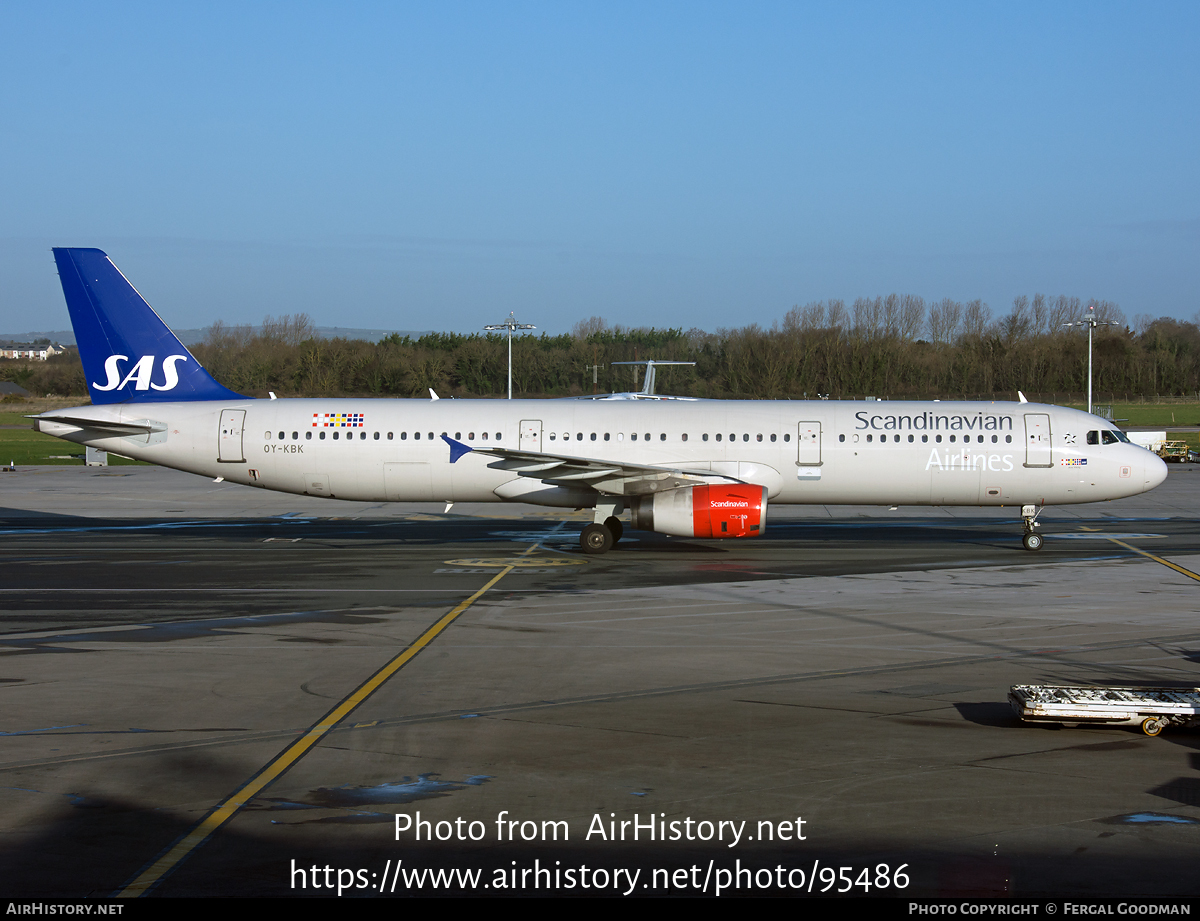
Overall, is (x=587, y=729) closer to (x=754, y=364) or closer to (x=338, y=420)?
(x=338, y=420)

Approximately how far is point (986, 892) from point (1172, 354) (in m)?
144

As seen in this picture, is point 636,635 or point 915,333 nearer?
point 636,635

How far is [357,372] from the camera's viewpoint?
10781 cm

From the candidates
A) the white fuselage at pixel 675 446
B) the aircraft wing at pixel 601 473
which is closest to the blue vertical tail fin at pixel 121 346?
the white fuselage at pixel 675 446

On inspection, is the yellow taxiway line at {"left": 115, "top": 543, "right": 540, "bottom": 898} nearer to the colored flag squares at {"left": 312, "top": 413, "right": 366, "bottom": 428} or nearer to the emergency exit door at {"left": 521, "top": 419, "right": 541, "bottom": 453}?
the emergency exit door at {"left": 521, "top": 419, "right": 541, "bottom": 453}

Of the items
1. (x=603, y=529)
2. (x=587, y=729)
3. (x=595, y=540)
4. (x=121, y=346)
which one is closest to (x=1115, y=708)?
(x=587, y=729)

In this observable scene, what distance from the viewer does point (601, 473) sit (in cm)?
A: 2577

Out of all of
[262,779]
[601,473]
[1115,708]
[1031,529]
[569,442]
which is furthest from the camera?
[569,442]

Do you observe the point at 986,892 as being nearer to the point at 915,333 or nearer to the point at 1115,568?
the point at 1115,568

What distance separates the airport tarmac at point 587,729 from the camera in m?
7.61

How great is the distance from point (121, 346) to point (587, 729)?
22066mm

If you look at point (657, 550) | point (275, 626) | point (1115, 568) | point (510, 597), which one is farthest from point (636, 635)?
point (1115, 568)

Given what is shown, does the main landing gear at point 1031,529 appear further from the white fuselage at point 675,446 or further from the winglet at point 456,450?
the winglet at point 456,450

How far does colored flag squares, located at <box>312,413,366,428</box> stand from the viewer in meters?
27.8
